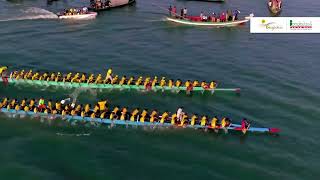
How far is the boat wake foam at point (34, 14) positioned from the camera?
90062 mm

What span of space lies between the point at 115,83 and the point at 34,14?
152 ft

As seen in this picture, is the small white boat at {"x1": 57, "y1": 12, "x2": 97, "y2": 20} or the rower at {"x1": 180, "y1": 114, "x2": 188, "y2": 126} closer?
the rower at {"x1": 180, "y1": 114, "x2": 188, "y2": 126}

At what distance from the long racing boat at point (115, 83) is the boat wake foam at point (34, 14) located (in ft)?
116

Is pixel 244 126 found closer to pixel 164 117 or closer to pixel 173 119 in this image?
pixel 173 119

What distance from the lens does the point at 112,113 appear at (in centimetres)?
4803

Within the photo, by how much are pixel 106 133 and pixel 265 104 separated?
74.5 ft

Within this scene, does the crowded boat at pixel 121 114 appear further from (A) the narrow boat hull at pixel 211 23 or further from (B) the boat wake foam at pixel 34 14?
(B) the boat wake foam at pixel 34 14

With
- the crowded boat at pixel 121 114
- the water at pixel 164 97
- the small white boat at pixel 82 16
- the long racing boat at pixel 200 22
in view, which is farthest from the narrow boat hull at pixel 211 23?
the crowded boat at pixel 121 114

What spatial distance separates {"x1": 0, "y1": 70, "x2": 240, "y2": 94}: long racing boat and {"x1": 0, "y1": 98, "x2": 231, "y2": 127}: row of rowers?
259 inches

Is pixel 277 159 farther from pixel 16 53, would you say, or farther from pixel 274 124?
pixel 16 53

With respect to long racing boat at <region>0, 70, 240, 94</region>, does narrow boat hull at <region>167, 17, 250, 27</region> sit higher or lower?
higher

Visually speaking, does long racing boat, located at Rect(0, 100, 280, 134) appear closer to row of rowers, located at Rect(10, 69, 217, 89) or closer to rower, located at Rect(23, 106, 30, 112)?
rower, located at Rect(23, 106, 30, 112)

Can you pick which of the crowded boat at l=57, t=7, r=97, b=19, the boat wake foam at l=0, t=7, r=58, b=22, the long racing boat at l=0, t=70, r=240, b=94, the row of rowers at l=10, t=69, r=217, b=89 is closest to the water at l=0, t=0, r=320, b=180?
the boat wake foam at l=0, t=7, r=58, b=22

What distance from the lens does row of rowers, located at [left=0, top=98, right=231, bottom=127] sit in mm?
47156
